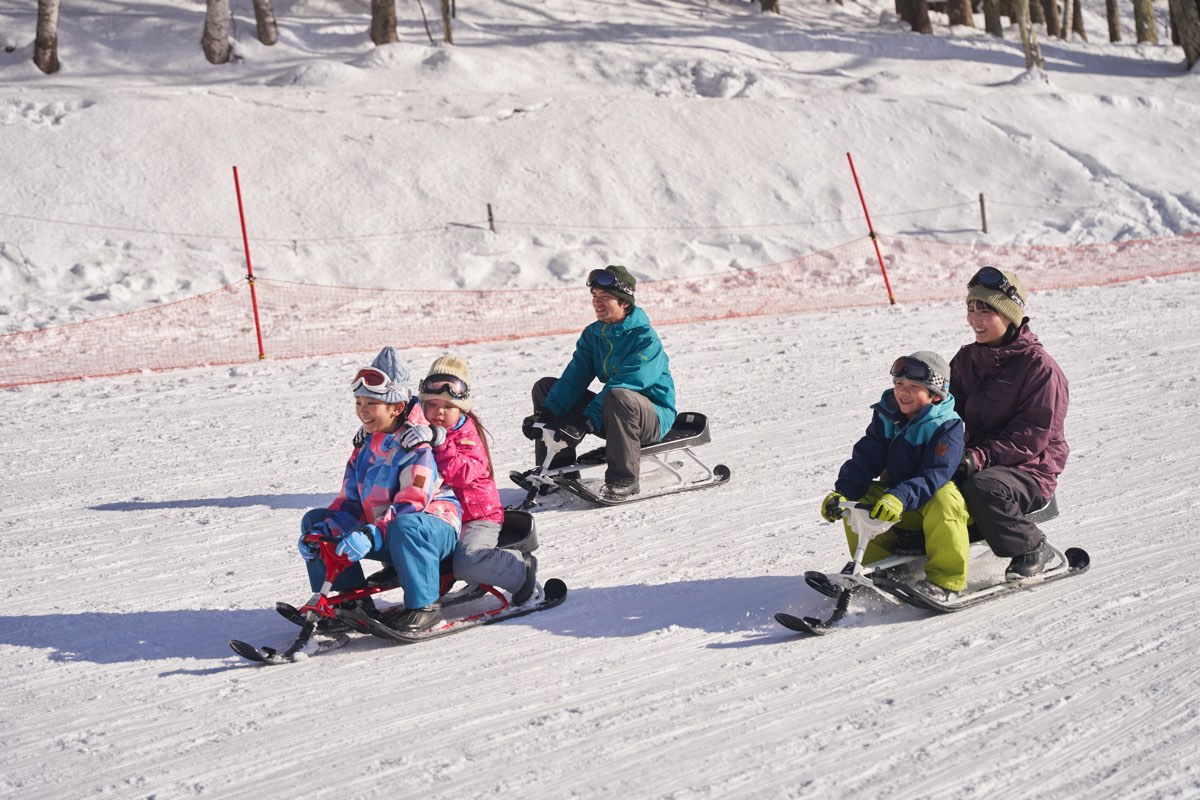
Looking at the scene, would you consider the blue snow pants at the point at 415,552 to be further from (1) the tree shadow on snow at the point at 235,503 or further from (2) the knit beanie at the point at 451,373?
(1) the tree shadow on snow at the point at 235,503

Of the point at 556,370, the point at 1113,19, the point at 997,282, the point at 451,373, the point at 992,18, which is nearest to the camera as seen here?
the point at 997,282

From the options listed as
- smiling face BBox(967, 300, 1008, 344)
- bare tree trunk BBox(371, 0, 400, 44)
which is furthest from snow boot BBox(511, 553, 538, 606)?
bare tree trunk BBox(371, 0, 400, 44)

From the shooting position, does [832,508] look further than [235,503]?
No

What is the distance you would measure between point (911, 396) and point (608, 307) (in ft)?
8.95

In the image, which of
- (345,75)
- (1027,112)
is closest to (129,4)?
(345,75)

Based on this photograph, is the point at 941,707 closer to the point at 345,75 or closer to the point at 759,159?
the point at 759,159

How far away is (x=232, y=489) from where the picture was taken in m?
8.38

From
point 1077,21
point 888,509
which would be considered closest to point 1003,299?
point 888,509

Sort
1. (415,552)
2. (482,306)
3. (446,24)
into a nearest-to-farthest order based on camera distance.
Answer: (415,552) → (482,306) → (446,24)

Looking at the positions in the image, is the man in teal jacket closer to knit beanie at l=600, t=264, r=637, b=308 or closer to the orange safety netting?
knit beanie at l=600, t=264, r=637, b=308

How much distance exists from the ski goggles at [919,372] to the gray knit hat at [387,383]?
2.05 meters

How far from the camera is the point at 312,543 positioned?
17.4 ft

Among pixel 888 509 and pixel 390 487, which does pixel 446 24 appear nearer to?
pixel 390 487

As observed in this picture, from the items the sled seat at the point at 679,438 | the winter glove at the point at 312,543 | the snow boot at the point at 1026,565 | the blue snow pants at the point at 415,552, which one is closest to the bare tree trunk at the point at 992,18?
the sled seat at the point at 679,438
